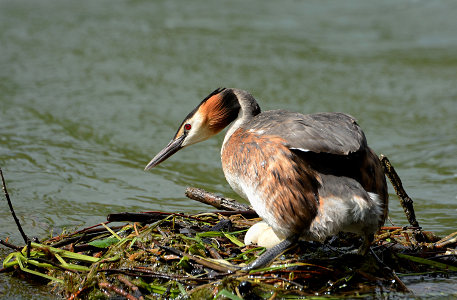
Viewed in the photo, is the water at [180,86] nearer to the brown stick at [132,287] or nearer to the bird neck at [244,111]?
the bird neck at [244,111]

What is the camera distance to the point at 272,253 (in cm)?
430

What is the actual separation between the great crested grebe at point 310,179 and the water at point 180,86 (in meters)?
1.95

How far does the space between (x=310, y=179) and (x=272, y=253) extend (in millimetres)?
543

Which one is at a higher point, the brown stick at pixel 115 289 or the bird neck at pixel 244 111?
the bird neck at pixel 244 111

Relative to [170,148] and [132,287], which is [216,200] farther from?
[132,287]

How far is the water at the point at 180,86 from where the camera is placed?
7.26 metres

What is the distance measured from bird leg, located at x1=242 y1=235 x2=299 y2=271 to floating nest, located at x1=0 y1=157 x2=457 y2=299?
54 mm

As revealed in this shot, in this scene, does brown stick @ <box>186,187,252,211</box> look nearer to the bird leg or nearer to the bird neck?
the bird neck

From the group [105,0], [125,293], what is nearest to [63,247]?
[125,293]

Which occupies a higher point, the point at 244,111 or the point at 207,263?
the point at 244,111

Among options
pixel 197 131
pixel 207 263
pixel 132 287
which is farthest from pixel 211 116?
pixel 132 287

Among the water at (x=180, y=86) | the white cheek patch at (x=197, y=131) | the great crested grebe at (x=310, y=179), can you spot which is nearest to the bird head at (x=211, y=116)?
the white cheek patch at (x=197, y=131)

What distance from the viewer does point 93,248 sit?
15.2 feet

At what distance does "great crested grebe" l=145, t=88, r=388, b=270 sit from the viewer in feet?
13.6
